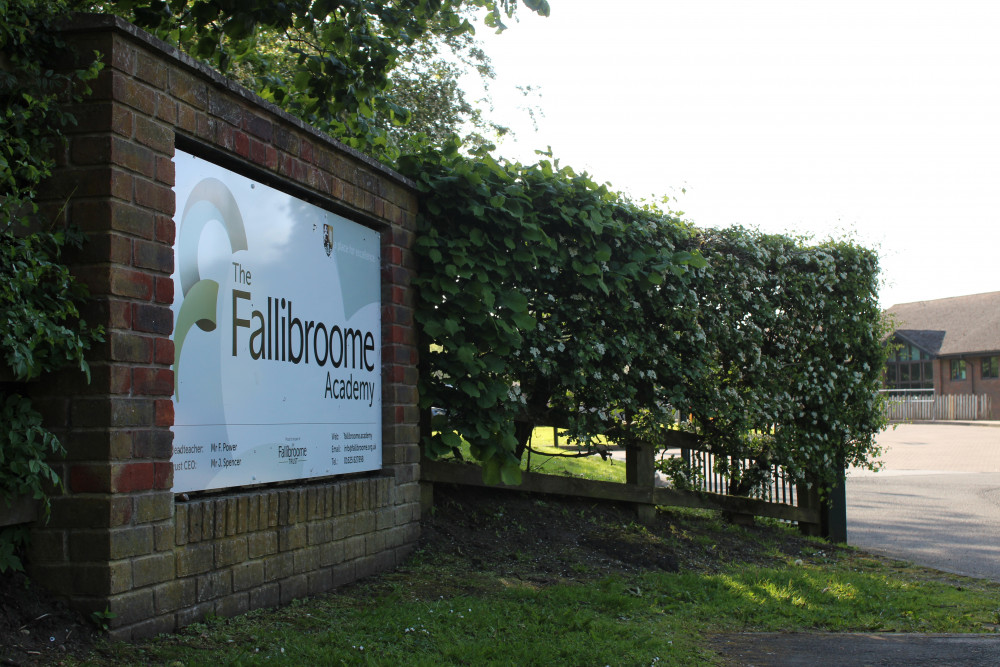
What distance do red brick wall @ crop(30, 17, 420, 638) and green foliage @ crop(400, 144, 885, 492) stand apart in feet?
5.95

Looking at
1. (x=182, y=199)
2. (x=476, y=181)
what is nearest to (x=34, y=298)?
(x=182, y=199)

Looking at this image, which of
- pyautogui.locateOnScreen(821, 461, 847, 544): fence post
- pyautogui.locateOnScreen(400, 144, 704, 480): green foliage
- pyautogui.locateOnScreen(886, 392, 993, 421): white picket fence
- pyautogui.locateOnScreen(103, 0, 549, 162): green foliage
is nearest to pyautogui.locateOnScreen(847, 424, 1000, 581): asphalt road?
pyautogui.locateOnScreen(821, 461, 847, 544): fence post

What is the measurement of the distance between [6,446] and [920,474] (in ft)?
58.1

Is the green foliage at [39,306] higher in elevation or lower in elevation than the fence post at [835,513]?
higher

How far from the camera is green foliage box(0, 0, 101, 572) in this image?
3055 millimetres

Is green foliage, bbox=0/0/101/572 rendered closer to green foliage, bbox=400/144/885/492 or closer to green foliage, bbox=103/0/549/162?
green foliage, bbox=103/0/549/162

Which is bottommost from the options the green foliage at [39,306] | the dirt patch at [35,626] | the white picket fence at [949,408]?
the white picket fence at [949,408]

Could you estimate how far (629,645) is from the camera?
4105mm

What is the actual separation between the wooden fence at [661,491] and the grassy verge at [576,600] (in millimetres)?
183

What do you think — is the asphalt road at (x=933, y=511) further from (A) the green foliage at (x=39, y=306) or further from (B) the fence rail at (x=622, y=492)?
(A) the green foliage at (x=39, y=306)

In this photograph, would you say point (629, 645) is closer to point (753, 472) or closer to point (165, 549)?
point (165, 549)

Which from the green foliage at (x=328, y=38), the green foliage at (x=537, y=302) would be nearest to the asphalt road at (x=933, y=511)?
the green foliage at (x=537, y=302)

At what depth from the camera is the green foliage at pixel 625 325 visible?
6047 mm

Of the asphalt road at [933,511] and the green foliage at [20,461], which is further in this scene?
the asphalt road at [933,511]
